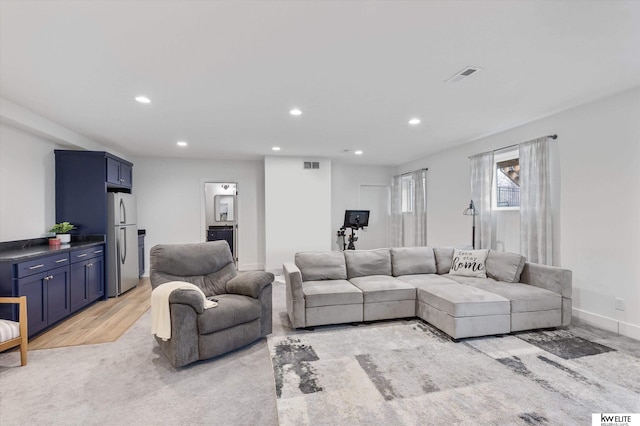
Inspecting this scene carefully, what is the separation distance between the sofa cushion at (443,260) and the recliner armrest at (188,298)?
3.21 m

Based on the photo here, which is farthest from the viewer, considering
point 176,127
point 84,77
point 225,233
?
point 225,233

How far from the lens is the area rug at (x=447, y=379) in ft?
6.39

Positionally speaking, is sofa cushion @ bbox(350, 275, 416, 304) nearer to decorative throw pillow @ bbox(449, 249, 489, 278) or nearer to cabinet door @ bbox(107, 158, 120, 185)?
decorative throw pillow @ bbox(449, 249, 489, 278)

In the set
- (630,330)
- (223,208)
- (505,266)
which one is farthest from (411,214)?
(223,208)

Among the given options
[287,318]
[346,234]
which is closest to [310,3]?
[287,318]

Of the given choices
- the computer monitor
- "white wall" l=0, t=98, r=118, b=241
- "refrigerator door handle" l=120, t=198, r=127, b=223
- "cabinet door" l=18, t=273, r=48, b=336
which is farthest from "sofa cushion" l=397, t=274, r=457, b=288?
"white wall" l=0, t=98, r=118, b=241

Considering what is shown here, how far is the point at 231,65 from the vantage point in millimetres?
2557

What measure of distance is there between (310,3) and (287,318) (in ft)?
10.7

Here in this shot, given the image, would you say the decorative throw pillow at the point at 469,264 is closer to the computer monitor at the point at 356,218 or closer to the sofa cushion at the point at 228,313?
the computer monitor at the point at 356,218

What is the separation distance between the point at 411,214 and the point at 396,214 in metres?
0.51

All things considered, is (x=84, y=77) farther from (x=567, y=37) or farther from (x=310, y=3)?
(x=567, y=37)

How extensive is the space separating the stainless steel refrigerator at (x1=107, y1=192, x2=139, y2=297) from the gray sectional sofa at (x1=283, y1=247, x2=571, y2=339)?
3097mm

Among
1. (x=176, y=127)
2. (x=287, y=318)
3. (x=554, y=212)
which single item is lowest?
(x=287, y=318)

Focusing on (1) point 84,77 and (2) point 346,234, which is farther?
(2) point 346,234
